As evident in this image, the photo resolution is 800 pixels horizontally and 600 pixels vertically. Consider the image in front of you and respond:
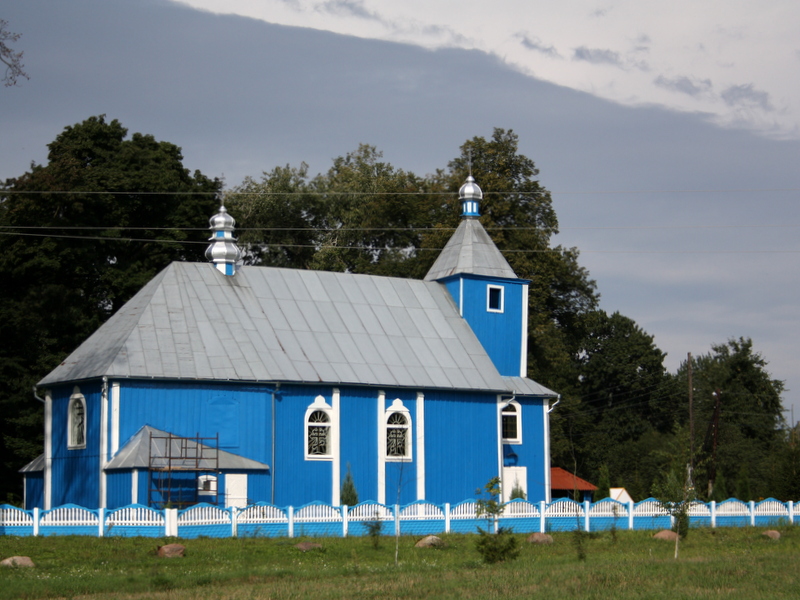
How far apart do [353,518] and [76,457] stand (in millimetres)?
8439

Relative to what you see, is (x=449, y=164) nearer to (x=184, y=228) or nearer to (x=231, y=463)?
(x=184, y=228)

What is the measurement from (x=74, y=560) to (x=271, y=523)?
18.8 feet

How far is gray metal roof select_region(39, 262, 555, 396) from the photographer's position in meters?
29.8

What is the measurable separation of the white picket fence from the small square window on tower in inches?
380

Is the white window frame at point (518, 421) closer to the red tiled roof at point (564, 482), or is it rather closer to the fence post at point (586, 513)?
the fence post at point (586, 513)

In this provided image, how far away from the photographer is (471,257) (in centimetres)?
3734

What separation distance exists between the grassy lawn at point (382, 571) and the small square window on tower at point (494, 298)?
13.3 meters

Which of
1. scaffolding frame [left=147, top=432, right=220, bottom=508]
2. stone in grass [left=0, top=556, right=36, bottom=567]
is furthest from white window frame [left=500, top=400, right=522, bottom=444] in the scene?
stone in grass [left=0, top=556, right=36, bottom=567]

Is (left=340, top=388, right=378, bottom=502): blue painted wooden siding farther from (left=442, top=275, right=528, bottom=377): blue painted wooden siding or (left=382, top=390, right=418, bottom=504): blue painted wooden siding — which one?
(left=442, top=275, right=528, bottom=377): blue painted wooden siding

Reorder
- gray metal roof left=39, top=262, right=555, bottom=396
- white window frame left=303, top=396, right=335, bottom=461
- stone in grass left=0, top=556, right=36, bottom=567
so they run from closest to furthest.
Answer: stone in grass left=0, top=556, right=36, bottom=567
gray metal roof left=39, top=262, right=555, bottom=396
white window frame left=303, top=396, right=335, bottom=461

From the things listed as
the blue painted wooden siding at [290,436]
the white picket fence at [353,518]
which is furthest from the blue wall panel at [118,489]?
the white picket fence at [353,518]

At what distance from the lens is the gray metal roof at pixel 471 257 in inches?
1465

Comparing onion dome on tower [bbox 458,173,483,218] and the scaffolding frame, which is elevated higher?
onion dome on tower [bbox 458,173,483,218]

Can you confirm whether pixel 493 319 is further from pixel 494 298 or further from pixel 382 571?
pixel 382 571
